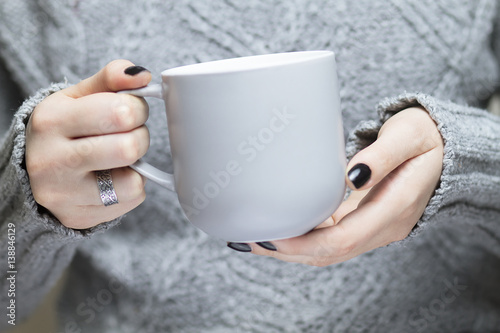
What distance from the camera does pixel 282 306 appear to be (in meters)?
0.70

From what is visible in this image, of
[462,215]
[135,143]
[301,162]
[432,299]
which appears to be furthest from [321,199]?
[432,299]

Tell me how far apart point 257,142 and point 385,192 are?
0.17 m

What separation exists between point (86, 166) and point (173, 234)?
305 millimetres

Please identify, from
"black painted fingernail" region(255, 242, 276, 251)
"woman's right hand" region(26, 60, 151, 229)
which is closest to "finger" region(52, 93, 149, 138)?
"woman's right hand" region(26, 60, 151, 229)

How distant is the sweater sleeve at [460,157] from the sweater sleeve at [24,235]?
1.10ft

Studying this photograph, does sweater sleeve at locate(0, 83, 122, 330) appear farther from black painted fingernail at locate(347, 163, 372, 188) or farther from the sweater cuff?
black painted fingernail at locate(347, 163, 372, 188)

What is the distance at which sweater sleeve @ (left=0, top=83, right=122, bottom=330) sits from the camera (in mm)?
490

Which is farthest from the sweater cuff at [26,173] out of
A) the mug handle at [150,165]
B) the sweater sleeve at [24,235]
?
the mug handle at [150,165]

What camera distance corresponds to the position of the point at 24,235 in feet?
1.97

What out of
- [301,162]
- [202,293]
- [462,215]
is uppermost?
[301,162]

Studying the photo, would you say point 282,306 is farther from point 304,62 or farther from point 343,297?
point 304,62

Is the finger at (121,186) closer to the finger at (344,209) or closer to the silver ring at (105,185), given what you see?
the silver ring at (105,185)

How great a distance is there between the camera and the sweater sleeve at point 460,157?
52 centimetres

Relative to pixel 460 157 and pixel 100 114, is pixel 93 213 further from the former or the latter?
pixel 460 157
